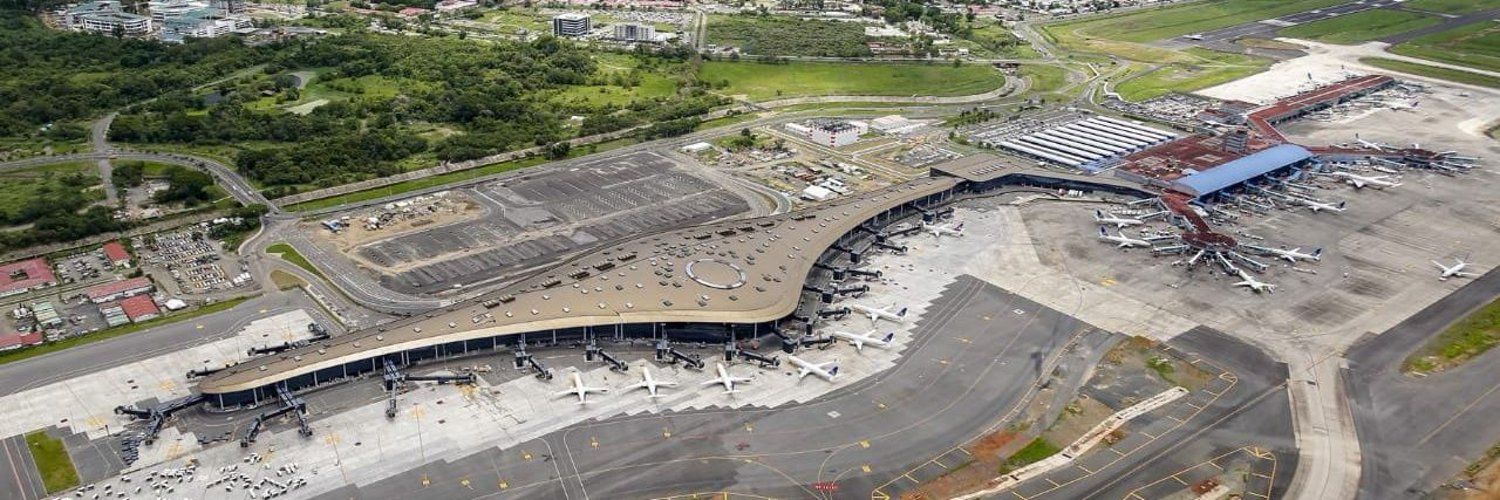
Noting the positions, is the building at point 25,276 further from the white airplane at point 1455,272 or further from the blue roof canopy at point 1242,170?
the white airplane at point 1455,272

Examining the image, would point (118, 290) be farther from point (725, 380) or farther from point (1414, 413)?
point (1414, 413)

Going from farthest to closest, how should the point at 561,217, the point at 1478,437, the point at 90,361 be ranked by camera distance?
the point at 561,217
the point at 90,361
the point at 1478,437

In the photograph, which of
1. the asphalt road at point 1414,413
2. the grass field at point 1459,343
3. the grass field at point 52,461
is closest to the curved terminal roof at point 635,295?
the grass field at point 52,461

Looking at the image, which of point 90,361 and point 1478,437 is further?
point 90,361

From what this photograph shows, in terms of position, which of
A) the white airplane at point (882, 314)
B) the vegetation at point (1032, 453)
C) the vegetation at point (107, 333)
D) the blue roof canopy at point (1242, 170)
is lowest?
the vegetation at point (1032, 453)

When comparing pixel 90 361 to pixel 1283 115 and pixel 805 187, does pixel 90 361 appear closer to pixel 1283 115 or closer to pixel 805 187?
pixel 805 187

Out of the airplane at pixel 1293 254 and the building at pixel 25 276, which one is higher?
the airplane at pixel 1293 254

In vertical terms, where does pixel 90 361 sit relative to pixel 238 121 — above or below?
below

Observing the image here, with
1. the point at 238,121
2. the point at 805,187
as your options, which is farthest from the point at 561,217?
the point at 238,121

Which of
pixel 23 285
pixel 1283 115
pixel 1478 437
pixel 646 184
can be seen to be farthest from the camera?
pixel 1283 115
